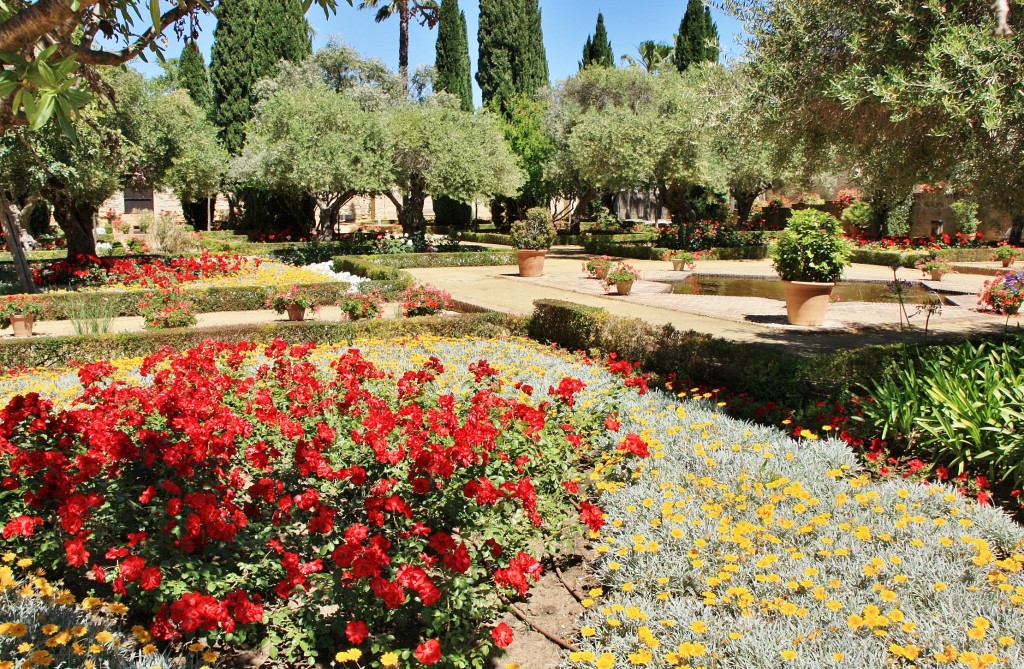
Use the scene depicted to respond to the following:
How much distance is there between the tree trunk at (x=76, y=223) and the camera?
1736 cm

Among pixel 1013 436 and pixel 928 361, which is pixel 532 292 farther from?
pixel 1013 436

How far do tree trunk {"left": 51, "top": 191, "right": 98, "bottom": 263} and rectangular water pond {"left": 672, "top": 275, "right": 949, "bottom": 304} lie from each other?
14.0m

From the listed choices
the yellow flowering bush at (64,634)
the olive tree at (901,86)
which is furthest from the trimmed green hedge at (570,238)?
the yellow flowering bush at (64,634)

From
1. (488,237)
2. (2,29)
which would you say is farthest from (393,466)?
(488,237)

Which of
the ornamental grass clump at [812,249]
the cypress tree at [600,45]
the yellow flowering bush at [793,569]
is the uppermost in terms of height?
the cypress tree at [600,45]

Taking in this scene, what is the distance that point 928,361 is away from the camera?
20.2 feet

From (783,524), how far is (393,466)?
2057 millimetres

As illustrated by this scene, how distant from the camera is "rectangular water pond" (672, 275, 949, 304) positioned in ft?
51.9

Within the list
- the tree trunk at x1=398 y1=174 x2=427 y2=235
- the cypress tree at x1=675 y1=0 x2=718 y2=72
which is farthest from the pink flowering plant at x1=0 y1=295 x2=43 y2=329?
the cypress tree at x1=675 y1=0 x2=718 y2=72

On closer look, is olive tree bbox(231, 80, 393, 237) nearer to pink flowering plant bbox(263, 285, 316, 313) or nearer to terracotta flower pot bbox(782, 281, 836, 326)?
pink flowering plant bbox(263, 285, 316, 313)

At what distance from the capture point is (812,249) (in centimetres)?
1151

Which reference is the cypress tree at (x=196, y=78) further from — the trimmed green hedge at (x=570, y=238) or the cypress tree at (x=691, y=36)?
the cypress tree at (x=691, y=36)

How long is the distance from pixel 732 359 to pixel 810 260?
5267mm

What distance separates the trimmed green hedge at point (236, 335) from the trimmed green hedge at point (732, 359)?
3.97 feet
